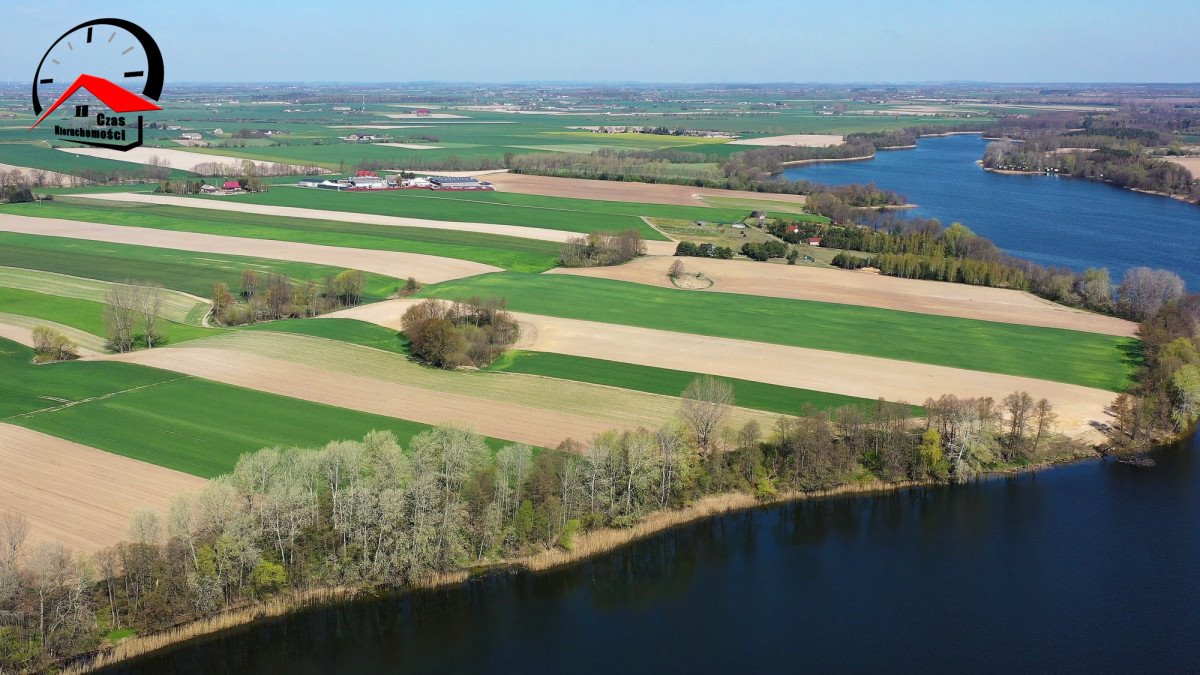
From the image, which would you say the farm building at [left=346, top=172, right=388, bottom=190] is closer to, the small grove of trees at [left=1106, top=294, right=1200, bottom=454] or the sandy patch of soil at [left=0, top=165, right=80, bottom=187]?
the sandy patch of soil at [left=0, top=165, right=80, bottom=187]

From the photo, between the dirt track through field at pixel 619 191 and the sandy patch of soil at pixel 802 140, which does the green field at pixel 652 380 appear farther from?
the sandy patch of soil at pixel 802 140

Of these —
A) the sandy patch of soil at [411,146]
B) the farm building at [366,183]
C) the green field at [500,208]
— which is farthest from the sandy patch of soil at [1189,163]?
the sandy patch of soil at [411,146]

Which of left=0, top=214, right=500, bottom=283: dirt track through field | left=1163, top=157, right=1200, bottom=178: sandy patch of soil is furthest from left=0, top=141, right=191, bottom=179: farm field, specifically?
left=1163, top=157, right=1200, bottom=178: sandy patch of soil

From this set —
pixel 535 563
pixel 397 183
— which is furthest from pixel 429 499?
pixel 397 183

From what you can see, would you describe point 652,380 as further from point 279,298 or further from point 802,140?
point 802,140

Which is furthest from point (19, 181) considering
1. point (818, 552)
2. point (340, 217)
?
point (818, 552)

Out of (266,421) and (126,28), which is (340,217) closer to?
(266,421)
